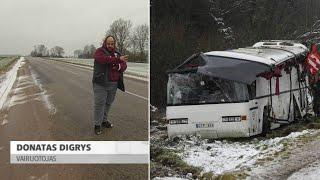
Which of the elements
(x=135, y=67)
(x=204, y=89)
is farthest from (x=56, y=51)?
(x=204, y=89)

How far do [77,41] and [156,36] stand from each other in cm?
202

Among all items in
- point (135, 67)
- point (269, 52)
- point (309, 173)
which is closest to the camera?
point (135, 67)

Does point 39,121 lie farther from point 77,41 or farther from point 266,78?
point 266,78

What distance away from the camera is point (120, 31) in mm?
4863

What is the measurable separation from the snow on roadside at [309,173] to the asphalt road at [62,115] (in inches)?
83.6

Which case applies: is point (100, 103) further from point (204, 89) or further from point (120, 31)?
point (204, 89)

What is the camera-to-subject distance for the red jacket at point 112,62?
483 cm

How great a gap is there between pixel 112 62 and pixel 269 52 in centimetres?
643

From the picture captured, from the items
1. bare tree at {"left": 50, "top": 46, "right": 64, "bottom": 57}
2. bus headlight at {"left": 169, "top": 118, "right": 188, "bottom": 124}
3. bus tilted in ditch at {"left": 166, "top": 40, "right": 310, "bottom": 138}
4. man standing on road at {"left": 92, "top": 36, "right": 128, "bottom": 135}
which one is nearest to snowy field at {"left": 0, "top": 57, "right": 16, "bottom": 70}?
bare tree at {"left": 50, "top": 46, "right": 64, "bottom": 57}

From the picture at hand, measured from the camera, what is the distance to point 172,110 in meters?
9.04

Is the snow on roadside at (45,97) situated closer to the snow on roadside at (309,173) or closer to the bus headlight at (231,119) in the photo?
the snow on roadside at (309,173)

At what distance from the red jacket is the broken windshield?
4.30 meters

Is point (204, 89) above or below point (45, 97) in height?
below

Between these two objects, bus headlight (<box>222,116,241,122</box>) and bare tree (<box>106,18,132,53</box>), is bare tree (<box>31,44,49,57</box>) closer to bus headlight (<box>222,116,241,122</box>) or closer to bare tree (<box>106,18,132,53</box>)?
bare tree (<box>106,18,132,53</box>)
